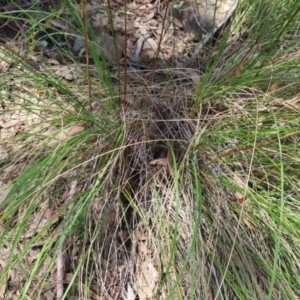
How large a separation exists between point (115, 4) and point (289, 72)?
4.15 feet

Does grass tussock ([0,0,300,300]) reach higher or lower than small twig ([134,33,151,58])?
lower

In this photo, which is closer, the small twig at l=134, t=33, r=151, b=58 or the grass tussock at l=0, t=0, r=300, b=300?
the grass tussock at l=0, t=0, r=300, b=300

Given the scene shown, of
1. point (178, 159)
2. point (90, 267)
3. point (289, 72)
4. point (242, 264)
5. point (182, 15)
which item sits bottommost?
point (90, 267)

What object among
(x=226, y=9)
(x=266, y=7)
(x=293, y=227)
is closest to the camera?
(x=293, y=227)

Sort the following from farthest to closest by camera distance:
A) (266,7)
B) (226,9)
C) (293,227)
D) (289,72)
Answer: (226,9), (266,7), (289,72), (293,227)

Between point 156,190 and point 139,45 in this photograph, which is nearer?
point 156,190

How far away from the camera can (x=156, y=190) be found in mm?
1610

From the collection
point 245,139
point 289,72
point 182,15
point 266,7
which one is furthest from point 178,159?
point 182,15

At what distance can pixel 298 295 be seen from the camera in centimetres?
146

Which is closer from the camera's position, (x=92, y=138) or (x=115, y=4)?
(x=92, y=138)

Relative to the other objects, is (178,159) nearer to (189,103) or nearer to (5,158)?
(189,103)

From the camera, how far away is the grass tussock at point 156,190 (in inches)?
58.0

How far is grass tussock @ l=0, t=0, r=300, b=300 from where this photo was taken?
58.0 inches

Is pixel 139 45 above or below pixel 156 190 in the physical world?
above
